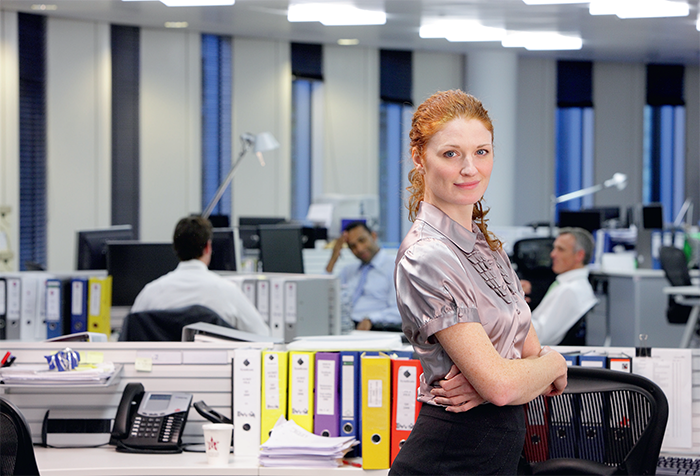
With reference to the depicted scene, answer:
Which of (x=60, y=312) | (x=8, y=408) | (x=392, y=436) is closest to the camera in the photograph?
(x=8, y=408)

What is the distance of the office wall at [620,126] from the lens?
11531 millimetres

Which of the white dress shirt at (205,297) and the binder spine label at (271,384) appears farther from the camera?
the white dress shirt at (205,297)

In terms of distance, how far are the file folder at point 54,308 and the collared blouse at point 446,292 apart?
2894 millimetres

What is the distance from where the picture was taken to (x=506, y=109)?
10188 mm

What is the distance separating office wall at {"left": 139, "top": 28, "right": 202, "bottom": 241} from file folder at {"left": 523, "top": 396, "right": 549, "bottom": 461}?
741 cm

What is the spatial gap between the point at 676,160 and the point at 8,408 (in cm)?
1178

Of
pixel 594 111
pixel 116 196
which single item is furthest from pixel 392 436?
pixel 594 111

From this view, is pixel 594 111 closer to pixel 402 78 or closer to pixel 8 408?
pixel 402 78

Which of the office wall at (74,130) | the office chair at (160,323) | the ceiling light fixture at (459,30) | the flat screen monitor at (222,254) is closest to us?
the office chair at (160,323)

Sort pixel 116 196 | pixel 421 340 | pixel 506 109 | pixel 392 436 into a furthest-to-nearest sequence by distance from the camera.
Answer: pixel 506 109 < pixel 116 196 < pixel 392 436 < pixel 421 340

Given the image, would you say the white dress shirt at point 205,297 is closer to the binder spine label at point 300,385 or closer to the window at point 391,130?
the binder spine label at point 300,385

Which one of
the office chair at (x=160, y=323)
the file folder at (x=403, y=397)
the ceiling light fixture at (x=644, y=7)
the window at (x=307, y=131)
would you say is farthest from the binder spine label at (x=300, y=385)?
the window at (x=307, y=131)

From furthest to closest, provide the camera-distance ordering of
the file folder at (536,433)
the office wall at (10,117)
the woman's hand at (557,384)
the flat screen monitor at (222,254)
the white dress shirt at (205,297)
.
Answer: the office wall at (10,117) < the flat screen monitor at (222,254) < the white dress shirt at (205,297) < the file folder at (536,433) < the woman's hand at (557,384)

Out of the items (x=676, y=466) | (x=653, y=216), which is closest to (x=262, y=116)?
(x=653, y=216)
